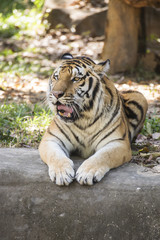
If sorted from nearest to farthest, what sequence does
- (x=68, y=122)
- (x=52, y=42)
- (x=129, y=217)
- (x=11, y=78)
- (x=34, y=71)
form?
(x=129, y=217) < (x=68, y=122) < (x=11, y=78) < (x=34, y=71) < (x=52, y=42)

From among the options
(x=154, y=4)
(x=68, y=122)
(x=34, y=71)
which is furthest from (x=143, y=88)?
(x=68, y=122)

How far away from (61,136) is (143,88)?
4270 mm

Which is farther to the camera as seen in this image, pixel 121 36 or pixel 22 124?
pixel 121 36

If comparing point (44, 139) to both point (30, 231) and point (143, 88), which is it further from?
point (143, 88)

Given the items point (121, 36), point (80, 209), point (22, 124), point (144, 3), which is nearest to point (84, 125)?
point (80, 209)

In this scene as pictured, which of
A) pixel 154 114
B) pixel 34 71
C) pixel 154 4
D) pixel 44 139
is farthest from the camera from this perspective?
pixel 34 71

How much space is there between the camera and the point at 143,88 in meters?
8.27

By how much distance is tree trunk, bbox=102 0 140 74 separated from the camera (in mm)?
8852

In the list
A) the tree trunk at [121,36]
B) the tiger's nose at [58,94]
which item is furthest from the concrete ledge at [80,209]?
the tree trunk at [121,36]

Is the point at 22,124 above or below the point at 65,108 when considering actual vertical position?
below

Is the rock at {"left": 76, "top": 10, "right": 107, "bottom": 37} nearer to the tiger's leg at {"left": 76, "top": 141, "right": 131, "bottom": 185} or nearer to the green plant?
the green plant

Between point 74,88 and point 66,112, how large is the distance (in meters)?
0.23

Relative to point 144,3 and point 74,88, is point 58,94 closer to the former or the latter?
point 74,88

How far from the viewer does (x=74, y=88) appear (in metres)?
3.92
